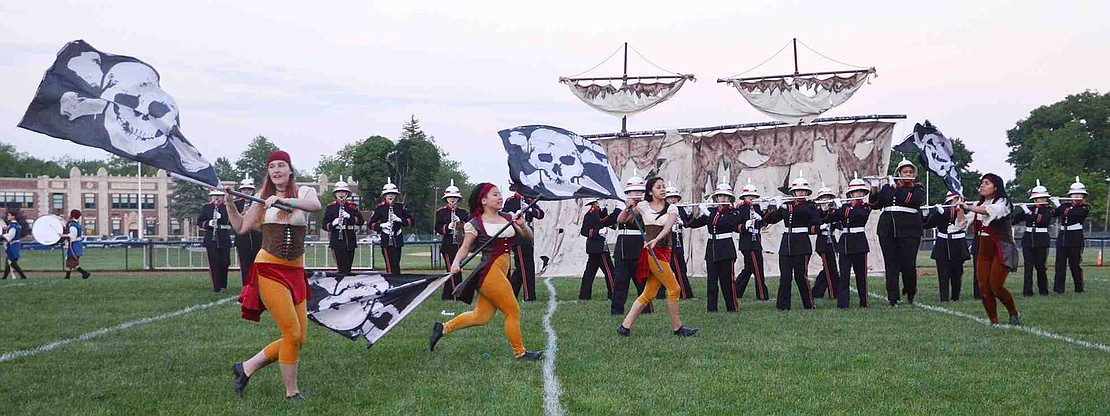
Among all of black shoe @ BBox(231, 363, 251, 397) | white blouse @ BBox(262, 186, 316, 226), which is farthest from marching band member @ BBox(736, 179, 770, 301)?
black shoe @ BBox(231, 363, 251, 397)

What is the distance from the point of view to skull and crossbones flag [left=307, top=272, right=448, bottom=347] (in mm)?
8734

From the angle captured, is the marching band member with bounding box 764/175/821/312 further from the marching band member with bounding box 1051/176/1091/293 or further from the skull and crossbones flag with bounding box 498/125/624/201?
the marching band member with bounding box 1051/176/1091/293

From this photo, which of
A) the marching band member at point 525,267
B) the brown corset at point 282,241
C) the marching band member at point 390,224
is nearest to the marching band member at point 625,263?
the marching band member at point 525,267

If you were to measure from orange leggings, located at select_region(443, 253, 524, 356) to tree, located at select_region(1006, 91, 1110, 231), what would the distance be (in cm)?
6066

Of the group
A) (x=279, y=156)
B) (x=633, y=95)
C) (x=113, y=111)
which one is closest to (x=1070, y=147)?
(x=633, y=95)

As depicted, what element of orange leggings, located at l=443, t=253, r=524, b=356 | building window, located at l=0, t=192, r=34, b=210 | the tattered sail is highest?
the tattered sail

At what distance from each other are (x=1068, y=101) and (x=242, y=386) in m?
74.7

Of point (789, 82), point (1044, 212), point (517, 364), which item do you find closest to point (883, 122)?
point (789, 82)

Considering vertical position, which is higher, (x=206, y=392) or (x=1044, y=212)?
(x=1044, y=212)

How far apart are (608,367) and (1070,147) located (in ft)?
220

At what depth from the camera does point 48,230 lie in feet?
77.0

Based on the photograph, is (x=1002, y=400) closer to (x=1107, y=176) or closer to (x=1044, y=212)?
(x=1044, y=212)

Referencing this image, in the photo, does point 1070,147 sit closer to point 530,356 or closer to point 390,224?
point 390,224

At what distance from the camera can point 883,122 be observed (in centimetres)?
2339
